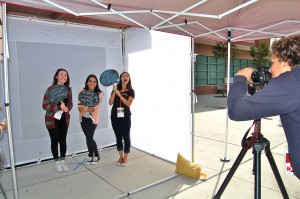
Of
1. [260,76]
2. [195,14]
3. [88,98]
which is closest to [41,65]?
[88,98]

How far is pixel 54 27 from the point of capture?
429 cm

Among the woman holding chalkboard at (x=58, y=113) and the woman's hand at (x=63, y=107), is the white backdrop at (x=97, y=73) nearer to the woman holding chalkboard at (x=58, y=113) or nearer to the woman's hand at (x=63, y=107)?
the woman holding chalkboard at (x=58, y=113)

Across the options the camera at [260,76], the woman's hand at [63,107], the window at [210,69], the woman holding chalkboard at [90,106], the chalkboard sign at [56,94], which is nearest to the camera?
the camera at [260,76]

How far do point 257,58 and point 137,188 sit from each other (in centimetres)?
1907

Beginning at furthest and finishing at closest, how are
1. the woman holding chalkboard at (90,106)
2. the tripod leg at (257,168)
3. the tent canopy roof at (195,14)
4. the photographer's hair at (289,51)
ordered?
the woman holding chalkboard at (90,106), the tent canopy roof at (195,14), the tripod leg at (257,168), the photographer's hair at (289,51)

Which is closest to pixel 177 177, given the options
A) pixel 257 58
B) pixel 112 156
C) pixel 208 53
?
pixel 112 156

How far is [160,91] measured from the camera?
4.16 metres

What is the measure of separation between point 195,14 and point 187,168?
7.22 ft

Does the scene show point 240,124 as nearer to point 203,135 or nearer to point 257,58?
point 203,135

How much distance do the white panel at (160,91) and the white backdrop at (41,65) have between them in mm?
675

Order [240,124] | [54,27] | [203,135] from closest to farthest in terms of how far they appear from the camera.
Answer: [54,27] → [203,135] → [240,124]

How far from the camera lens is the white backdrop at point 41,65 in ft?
13.2

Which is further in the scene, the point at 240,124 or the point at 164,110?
the point at 240,124

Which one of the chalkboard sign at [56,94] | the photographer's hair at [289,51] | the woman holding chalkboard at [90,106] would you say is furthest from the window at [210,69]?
the photographer's hair at [289,51]
